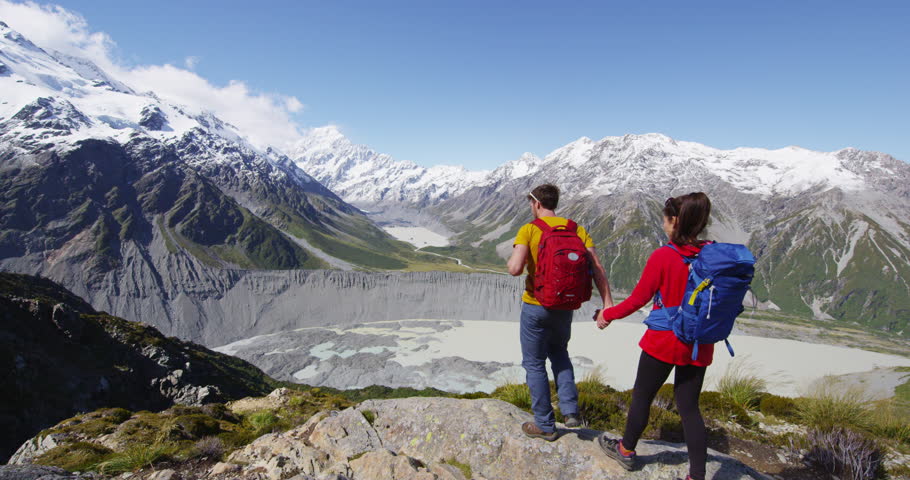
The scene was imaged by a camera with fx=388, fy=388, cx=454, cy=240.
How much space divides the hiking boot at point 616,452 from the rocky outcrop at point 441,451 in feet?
0.31

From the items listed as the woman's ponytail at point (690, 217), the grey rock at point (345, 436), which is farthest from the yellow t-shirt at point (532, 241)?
the grey rock at point (345, 436)

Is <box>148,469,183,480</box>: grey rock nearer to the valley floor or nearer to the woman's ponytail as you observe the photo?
the woman's ponytail

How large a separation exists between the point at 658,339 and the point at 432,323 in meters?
102

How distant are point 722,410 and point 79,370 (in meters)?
40.5

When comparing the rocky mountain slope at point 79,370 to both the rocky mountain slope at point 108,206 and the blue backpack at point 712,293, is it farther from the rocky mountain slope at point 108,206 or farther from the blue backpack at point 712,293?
the rocky mountain slope at point 108,206

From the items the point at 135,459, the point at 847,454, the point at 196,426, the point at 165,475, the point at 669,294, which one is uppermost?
the point at 669,294

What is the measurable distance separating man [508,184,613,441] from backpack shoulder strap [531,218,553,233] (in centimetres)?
5

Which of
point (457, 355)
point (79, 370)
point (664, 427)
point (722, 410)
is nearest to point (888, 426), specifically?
point (722, 410)

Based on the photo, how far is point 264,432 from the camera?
868 cm

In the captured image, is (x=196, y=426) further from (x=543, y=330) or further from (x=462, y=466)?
(x=543, y=330)

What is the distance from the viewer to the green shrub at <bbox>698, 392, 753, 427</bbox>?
8.70 meters

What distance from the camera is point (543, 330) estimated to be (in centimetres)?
570

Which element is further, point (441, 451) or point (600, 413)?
point (600, 413)

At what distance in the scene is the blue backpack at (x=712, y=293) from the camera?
13.4ft
